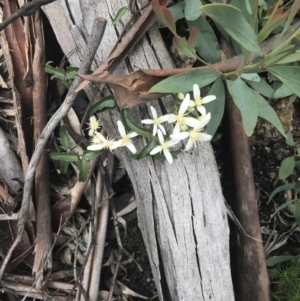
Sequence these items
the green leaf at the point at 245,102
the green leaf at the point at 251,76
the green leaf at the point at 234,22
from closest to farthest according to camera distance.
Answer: the green leaf at the point at 234,22, the green leaf at the point at 245,102, the green leaf at the point at 251,76

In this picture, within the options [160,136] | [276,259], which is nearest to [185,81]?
[160,136]

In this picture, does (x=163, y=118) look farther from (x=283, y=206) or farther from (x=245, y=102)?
(x=283, y=206)

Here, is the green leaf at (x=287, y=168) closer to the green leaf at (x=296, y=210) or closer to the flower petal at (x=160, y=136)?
the green leaf at (x=296, y=210)

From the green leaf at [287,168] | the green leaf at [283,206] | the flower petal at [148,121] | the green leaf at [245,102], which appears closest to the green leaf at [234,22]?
the green leaf at [245,102]

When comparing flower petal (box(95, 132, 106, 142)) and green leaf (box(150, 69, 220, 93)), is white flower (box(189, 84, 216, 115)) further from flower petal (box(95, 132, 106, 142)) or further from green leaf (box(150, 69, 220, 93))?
flower petal (box(95, 132, 106, 142))

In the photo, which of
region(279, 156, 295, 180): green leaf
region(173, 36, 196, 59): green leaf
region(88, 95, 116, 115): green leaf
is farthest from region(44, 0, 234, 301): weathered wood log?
region(279, 156, 295, 180): green leaf
